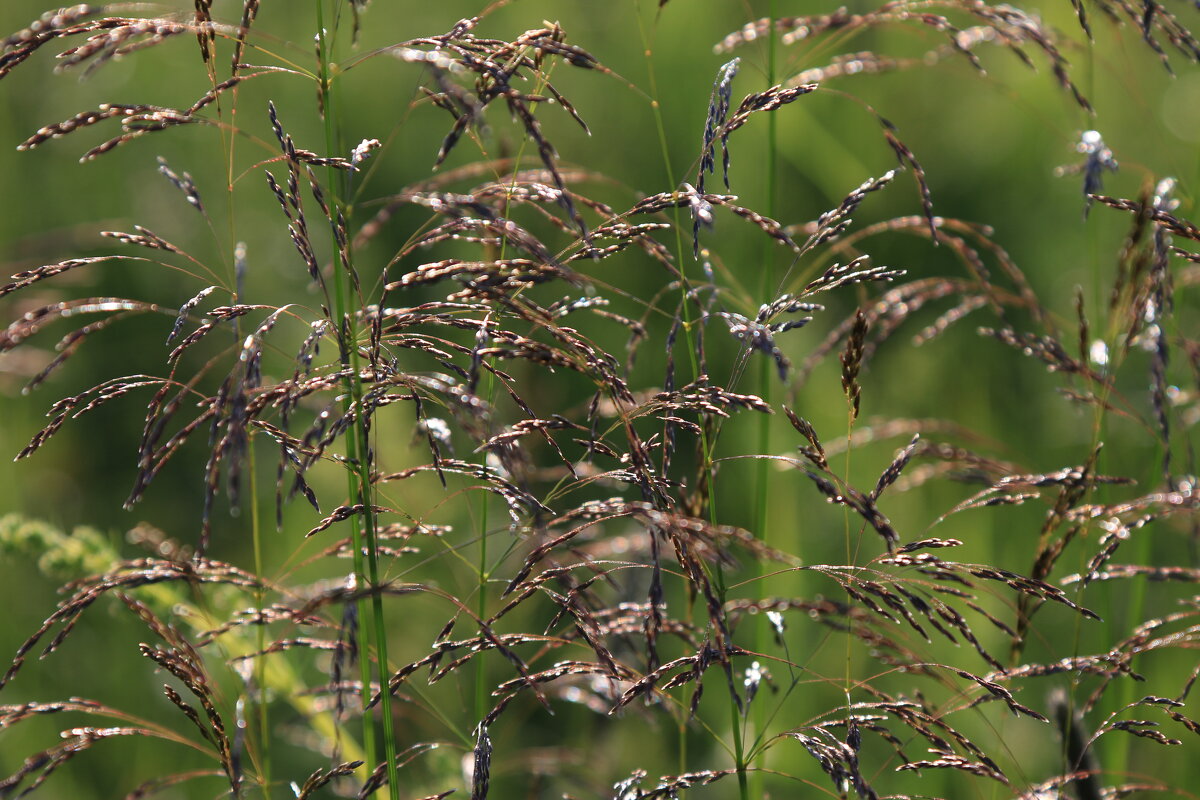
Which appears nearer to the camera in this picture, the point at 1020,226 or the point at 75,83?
the point at 1020,226

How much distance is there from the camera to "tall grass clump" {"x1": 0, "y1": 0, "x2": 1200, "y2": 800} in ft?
3.65

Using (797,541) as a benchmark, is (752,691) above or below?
above

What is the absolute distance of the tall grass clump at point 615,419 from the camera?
1.11m

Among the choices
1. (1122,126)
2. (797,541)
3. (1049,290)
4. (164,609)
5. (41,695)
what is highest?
(1122,126)

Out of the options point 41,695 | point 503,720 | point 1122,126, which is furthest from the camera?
point 1122,126

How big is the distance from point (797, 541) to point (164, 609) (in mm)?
1452

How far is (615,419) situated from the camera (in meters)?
2.11

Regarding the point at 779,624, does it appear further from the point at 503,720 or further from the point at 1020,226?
the point at 1020,226

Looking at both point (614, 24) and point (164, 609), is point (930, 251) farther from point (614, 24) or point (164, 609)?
point (164, 609)

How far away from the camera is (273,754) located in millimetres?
2730

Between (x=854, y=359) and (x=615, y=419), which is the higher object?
(x=854, y=359)

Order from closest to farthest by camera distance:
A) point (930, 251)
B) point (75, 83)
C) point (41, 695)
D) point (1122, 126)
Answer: point (41, 695) → point (930, 251) → point (1122, 126) → point (75, 83)

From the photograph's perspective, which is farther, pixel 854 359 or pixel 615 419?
pixel 615 419

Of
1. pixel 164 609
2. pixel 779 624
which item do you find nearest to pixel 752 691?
pixel 779 624
